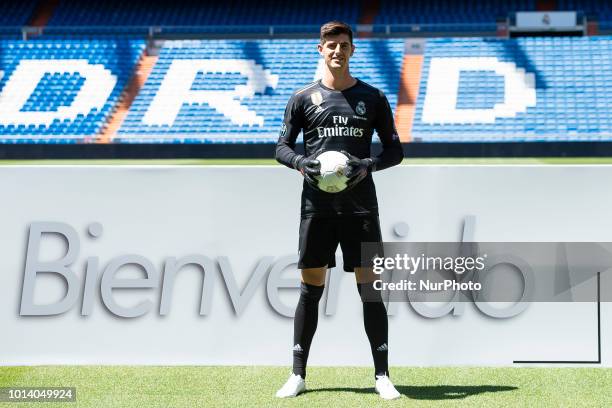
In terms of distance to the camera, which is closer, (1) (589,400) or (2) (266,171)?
(1) (589,400)

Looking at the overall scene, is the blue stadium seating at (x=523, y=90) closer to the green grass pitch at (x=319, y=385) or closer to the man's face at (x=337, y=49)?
the green grass pitch at (x=319, y=385)

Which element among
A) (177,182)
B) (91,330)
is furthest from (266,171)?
(91,330)

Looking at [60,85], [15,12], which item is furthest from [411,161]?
[15,12]

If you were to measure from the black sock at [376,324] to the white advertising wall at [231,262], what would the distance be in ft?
1.40

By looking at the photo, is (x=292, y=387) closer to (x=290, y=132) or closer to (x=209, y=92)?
(x=290, y=132)

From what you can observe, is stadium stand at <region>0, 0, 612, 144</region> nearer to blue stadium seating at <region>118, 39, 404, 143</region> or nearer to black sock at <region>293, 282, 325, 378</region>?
blue stadium seating at <region>118, 39, 404, 143</region>

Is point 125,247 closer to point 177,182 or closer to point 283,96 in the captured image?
point 177,182

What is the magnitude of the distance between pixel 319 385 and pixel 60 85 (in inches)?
863

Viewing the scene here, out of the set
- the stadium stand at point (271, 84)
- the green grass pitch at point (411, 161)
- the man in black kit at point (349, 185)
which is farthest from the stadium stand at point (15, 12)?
the man in black kit at point (349, 185)

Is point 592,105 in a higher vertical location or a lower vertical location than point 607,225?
higher

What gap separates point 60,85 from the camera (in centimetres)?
2475

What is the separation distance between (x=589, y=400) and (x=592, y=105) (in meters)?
19.9

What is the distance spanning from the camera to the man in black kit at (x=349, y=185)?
13.1 ft

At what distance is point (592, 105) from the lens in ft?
74.2
